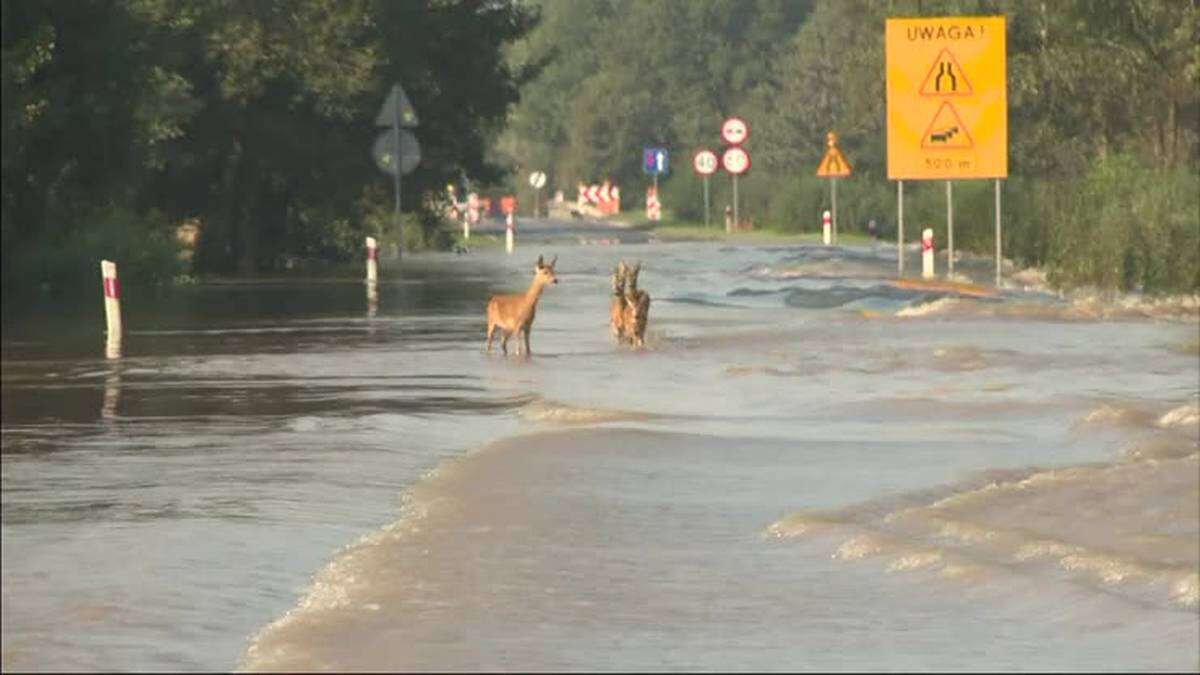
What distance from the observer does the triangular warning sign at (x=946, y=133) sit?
39.9m

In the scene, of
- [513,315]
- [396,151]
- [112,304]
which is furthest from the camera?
[396,151]

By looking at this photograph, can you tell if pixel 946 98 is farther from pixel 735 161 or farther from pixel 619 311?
pixel 735 161

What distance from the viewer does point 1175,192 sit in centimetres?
4028

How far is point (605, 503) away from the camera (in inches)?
596

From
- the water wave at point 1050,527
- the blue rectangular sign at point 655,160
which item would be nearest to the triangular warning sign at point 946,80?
the water wave at point 1050,527

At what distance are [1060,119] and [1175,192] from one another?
1522cm

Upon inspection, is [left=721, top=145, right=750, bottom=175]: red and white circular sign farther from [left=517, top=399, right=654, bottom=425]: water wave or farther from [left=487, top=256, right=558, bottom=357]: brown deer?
[left=517, top=399, right=654, bottom=425]: water wave

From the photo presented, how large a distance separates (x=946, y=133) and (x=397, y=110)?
580 inches

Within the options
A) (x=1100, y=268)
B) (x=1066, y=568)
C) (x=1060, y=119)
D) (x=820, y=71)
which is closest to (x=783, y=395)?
(x=1066, y=568)

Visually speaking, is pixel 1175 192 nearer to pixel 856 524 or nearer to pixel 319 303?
pixel 319 303

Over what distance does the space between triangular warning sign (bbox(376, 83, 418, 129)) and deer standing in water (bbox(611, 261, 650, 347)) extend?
24.5 metres

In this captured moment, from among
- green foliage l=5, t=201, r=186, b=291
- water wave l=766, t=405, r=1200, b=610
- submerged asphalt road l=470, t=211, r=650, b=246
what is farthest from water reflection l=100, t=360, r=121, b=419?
submerged asphalt road l=470, t=211, r=650, b=246

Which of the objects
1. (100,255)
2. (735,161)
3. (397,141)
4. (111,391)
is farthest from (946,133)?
(735,161)

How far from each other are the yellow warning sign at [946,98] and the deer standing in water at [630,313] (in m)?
12.5
